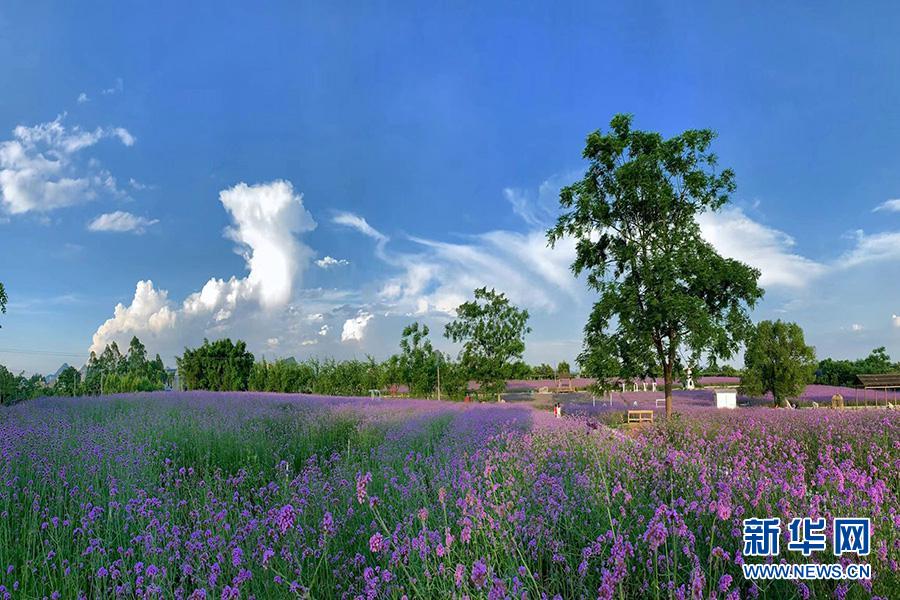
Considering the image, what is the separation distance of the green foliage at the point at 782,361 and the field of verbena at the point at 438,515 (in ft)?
43.7

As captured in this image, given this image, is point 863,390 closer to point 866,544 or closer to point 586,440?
point 586,440

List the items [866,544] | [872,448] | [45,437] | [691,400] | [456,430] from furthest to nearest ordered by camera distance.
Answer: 1. [691,400]
2. [456,430]
3. [45,437]
4. [872,448]
5. [866,544]

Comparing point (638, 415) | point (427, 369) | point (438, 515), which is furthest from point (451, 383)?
point (438, 515)

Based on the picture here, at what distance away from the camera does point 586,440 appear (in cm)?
568

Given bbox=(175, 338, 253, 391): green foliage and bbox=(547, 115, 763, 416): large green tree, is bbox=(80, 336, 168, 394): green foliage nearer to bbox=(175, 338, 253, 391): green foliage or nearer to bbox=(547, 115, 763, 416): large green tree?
bbox=(175, 338, 253, 391): green foliage

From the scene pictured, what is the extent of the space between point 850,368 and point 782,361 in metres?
21.7

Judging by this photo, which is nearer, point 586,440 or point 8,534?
point 8,534

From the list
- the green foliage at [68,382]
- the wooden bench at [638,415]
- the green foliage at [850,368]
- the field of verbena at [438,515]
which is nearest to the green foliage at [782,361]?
the wooden bench at [638,415]

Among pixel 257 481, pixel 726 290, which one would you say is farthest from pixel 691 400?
pixel 257 481

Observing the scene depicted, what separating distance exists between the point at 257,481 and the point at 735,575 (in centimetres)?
486

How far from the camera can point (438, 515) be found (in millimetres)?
3379

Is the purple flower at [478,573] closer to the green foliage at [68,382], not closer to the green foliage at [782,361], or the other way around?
the green foliage at [782,361]

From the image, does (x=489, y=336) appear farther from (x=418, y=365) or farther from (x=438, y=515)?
(x=438, y=515)

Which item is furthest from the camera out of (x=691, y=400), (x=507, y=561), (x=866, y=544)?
(x=691, y=400)
